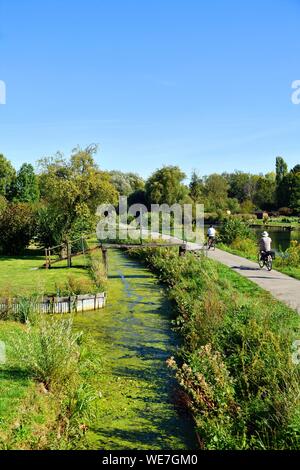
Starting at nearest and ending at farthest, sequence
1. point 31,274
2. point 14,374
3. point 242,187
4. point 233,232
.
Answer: point 14,374
point 31,274
point 233,232
point 242,187

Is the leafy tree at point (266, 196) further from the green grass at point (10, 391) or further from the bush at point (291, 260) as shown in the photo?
the green grass at point (10, 391)

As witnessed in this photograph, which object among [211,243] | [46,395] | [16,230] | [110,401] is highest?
[16,230]

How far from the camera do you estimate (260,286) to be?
14.4 meters

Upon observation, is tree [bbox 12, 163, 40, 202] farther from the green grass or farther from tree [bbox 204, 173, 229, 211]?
the green grass

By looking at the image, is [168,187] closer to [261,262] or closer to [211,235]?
[211,235]

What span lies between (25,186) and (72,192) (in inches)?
1631

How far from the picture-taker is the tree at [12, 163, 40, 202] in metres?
61.1

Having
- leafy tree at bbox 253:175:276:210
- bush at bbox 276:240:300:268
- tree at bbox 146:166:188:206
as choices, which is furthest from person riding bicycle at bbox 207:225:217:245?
leafy tree at bbox 253:175:276:210

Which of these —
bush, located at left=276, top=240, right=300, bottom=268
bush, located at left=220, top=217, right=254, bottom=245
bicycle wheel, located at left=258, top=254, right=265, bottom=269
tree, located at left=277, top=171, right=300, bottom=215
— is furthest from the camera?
tree, located at left=277, top=171, right=300, bottom=215

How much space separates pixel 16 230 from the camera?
25.2 m

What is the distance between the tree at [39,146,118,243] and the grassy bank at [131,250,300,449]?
1341 cm

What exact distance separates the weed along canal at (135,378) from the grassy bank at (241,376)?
0.44 meters

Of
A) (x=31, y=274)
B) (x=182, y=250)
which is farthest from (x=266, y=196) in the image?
(x=31, y=274)

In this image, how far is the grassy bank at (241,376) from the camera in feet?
18.9
